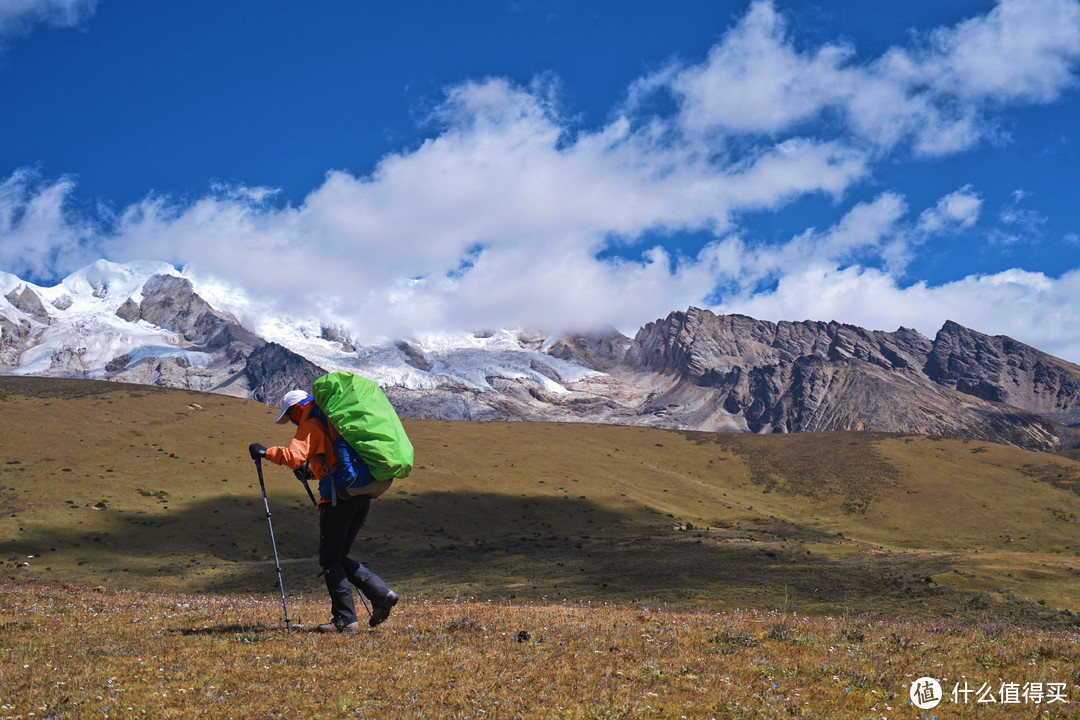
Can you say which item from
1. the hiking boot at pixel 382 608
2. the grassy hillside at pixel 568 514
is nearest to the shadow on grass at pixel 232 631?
the hiking boot at pixel 382 608

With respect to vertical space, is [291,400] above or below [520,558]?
above

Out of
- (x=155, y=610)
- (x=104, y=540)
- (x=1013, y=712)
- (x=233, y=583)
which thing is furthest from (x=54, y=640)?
(x=104, y=540)

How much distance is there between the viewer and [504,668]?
1187cm

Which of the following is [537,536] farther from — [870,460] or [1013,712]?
[870,460]

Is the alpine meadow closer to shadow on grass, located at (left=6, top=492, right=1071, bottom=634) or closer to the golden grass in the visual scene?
the golden grass

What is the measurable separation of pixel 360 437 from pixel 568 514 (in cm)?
7195

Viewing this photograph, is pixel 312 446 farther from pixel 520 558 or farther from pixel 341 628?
pixel 520 558

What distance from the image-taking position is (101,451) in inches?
3332

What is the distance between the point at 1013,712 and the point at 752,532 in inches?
2549

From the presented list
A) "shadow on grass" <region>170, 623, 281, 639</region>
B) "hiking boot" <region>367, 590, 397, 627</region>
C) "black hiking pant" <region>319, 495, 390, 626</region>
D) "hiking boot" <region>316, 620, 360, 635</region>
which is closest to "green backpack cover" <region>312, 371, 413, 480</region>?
"black hiking pant" <region>319, 495, 390, 626</region>

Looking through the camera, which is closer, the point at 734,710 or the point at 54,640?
the point at 734,710

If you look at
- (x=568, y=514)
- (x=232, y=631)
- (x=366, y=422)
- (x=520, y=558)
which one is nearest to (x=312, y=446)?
(x=366, y=422)

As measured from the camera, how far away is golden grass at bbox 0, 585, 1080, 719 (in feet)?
32.7

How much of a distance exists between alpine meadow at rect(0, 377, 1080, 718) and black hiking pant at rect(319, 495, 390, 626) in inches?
28.9
